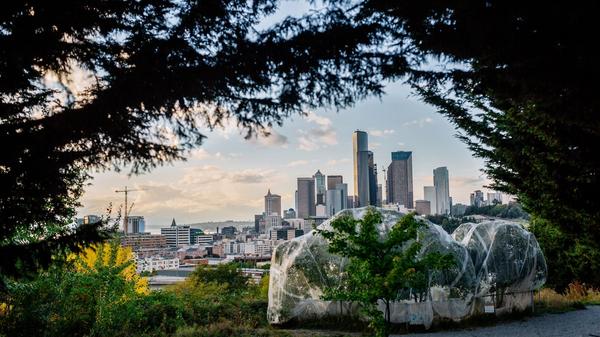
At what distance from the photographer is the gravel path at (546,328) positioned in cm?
1127

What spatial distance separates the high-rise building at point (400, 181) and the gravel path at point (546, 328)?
121 m

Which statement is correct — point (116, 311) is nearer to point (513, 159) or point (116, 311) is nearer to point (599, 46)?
point (513, 159)

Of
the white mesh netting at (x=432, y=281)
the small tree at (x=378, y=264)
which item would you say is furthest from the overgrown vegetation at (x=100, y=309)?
the small tree at (x=378, y=264)

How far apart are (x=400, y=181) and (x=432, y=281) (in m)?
132

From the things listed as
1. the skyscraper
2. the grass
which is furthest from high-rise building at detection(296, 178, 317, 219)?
the grass

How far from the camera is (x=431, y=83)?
290cm

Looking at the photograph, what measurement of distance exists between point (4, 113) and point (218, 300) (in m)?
11.8

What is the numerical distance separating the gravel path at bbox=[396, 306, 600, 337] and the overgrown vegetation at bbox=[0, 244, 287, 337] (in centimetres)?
484

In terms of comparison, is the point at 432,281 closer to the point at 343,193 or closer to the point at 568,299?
→ the point at 568,299

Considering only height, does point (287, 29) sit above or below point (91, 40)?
below

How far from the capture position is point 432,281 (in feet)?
41.8

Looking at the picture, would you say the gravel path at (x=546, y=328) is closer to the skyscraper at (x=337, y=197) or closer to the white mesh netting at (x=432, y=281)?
the white mesh netting at (x=432, y=281)

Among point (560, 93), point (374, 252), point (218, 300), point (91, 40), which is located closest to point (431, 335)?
point (374, 252)

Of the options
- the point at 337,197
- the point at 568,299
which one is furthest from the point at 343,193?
Result: the point at 568,299
